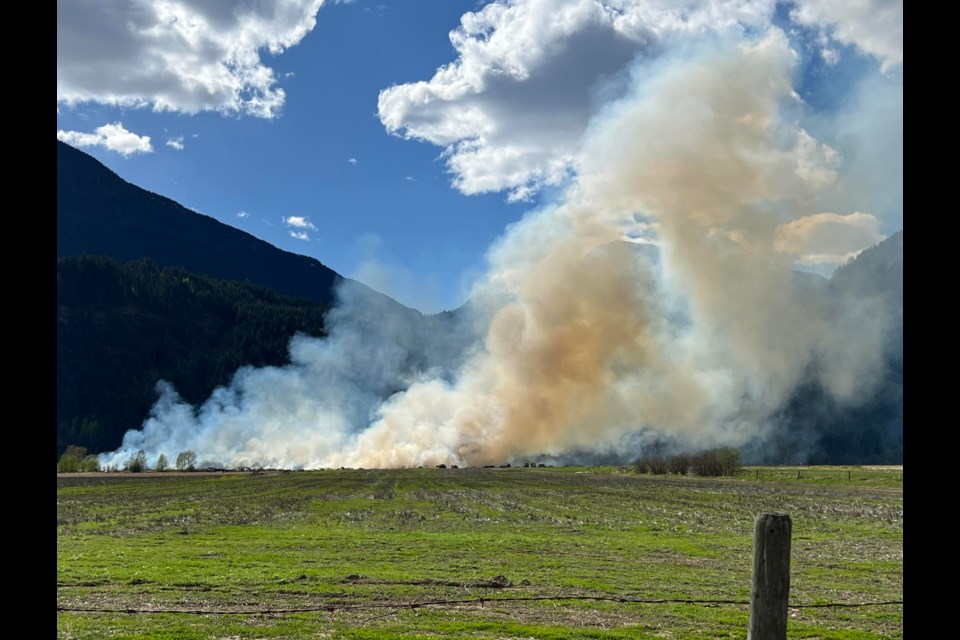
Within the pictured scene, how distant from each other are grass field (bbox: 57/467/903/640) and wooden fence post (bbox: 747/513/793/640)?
26.0 feet

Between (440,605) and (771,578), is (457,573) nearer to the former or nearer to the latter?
(440,605)

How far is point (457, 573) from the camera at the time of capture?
22.2 m

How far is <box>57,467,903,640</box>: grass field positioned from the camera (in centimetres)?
1584

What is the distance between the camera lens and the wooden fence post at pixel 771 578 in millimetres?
7547

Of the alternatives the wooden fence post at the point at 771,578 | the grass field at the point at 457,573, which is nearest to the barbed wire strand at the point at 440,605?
the grass field at the point at 457,573

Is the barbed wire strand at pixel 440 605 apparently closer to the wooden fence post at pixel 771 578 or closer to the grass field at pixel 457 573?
the grass field at pixel 457 573

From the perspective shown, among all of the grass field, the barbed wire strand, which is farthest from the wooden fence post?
the barbed wire strand

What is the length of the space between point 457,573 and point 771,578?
52.4 feet

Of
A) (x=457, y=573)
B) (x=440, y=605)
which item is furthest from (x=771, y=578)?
(x=457, y=573)

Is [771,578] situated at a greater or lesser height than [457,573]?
greater

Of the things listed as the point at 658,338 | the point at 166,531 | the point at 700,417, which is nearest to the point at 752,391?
the point at 700,417

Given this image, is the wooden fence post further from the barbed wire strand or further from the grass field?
the barbed wire strand

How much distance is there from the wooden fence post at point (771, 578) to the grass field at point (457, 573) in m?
7.92
